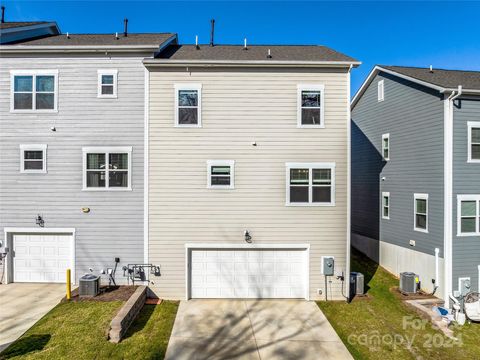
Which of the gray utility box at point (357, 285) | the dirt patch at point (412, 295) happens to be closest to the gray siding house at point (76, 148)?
the gray utility box at point (357, 285)

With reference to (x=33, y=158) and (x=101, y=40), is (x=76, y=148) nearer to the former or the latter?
(x=33, y=158)

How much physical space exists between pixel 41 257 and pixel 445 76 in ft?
55.3

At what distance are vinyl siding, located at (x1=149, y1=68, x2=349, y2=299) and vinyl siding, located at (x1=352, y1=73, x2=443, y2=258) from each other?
11.6 feet

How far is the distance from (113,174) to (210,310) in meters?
5.53

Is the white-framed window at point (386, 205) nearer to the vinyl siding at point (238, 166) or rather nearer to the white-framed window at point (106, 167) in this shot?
the vinyl siding at point (238, 166)

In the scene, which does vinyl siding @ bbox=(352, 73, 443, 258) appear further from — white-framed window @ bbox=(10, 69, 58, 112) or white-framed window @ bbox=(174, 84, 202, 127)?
white-framed window @ bbox=(10, 69, 58, 112)

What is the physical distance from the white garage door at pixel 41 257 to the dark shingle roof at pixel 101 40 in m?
6.84

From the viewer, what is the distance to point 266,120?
9.81 metres

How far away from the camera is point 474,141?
1015 cm

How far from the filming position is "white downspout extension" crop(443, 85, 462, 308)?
9.85m

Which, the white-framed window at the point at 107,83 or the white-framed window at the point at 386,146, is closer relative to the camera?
the white-framed window at the point at 107,83

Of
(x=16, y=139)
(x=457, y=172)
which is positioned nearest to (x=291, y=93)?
(x=457, y=172)

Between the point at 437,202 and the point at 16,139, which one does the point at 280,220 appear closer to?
the point at 437,202

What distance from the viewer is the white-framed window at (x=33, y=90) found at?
10.0 metres
